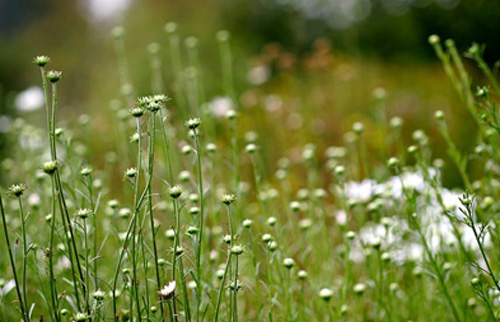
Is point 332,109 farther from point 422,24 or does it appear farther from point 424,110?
point 422,24

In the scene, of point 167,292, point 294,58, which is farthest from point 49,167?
point 294,58

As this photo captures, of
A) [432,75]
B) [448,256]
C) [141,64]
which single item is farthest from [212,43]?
[448,256]

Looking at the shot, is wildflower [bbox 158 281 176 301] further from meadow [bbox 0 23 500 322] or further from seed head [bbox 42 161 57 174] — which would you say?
seed head [bbox 42 161 57 174]

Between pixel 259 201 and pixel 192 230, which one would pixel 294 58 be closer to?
pixel 259 201

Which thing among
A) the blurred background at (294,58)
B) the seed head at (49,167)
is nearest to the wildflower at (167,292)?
the seed head at (49,167)

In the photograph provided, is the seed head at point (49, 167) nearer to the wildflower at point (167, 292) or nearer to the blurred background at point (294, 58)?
the wildflower at point (167, 292)

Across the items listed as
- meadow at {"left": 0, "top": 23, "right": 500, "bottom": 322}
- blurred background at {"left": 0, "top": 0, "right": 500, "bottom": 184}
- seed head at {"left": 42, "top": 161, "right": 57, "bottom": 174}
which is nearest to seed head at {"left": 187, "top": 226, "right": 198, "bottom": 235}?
meadow at {"left": 0, "top": 23, "right": 500, "bottom": 322}
